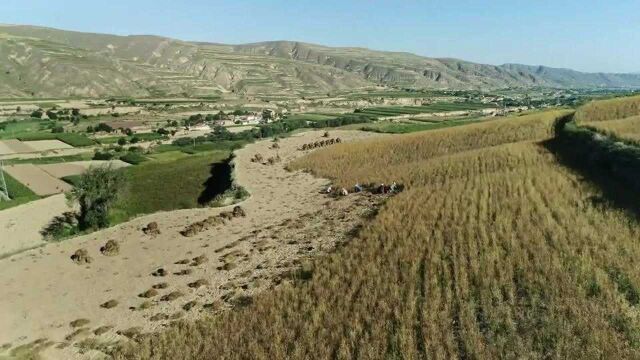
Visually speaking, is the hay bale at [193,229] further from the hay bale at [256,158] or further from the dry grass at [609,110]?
the dry grass at [609,110]

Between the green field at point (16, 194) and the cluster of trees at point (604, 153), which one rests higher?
the cluster of trees at point (604, 153)

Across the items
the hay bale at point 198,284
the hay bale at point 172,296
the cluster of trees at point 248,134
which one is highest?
the hay bale at point 198,284

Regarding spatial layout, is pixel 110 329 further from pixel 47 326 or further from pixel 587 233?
pixel 587 233

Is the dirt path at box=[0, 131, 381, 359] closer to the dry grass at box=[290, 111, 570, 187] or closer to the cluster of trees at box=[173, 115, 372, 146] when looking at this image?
the dry grass at box=[290, 111, 570, 187]

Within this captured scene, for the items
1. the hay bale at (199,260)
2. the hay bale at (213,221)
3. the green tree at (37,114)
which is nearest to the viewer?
the hay bale at (199,260)

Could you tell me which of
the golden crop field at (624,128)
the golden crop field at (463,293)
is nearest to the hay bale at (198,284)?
the golden crop field at (463,293)

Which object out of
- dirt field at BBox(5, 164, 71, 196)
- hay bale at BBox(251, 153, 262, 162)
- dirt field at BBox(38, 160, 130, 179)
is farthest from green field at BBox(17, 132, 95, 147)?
hay bale at BBox(251, 153, 262, 162)
